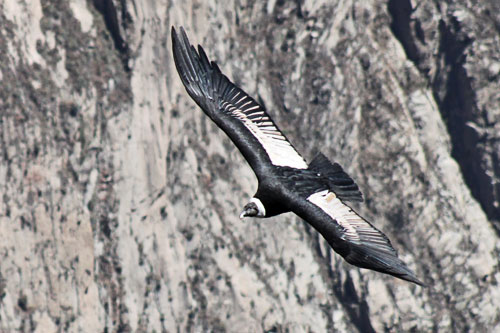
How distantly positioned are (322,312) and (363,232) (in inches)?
2542

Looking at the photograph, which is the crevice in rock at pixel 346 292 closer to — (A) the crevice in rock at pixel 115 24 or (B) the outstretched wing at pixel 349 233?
(A) the crevice in rock at pixel 115 24

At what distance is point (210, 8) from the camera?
89.3 metres

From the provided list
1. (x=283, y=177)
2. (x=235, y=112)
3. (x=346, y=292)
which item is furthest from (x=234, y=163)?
(x=283, y=177)

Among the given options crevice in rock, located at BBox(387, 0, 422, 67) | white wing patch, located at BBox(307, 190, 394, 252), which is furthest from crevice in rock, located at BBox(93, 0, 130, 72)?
white wing patch, located at BBox(307, 190, 394, 252)

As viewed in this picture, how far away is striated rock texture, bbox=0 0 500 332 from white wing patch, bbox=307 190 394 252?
6019 centimetres

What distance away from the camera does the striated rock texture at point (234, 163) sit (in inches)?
3319

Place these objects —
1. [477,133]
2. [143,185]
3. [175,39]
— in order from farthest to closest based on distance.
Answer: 1. [477,133]
2. [143,185]
3. [175,39]

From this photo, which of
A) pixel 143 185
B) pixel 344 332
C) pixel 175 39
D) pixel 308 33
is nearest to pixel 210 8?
pixel 308 33

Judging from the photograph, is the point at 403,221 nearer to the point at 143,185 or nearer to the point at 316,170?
the point at 143,185

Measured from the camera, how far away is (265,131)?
1168 inches

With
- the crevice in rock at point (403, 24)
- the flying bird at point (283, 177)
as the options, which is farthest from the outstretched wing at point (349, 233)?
A: the crevice in rock at point (403, 24)

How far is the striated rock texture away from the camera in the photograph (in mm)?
84312

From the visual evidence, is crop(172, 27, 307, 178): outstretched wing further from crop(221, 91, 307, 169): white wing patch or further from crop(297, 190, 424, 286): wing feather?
crop(297, 190, 424, 286): wing feather

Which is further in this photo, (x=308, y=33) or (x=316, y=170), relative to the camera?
(x=308, y=33)
